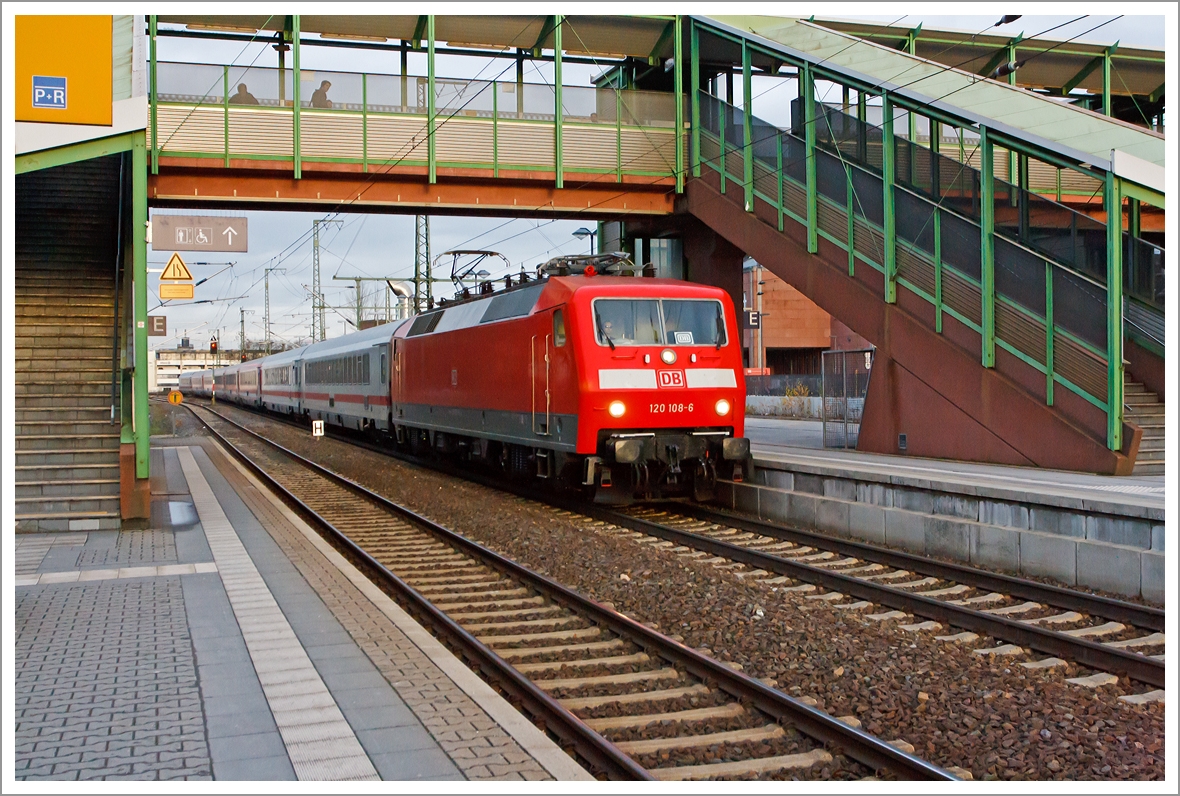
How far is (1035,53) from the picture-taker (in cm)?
2605

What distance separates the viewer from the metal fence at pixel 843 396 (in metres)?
20.5

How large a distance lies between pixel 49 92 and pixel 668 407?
807 cm

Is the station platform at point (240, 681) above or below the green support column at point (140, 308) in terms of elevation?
below

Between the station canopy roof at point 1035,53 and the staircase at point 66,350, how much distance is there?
55.5 ft

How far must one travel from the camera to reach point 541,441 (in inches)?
601

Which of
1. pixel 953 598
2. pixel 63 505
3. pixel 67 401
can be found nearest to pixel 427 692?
pixel 953 598

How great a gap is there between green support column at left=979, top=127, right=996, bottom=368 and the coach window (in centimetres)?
642

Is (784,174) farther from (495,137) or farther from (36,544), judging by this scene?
(36,544)

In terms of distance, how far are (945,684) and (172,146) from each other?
1944cm

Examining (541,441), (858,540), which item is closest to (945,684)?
(858,540)

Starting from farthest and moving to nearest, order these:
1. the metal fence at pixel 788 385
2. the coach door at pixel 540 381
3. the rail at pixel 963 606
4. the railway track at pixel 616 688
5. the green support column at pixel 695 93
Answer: the metal fence at pixel 788 385 → the green support column at pixel 695 93 → the coach door at pixel 540 381 → the rail at pixel 963 606 → the railway track at pixel 616 688

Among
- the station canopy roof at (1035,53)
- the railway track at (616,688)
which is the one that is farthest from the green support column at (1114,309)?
the station canopy roof at (1035,53)

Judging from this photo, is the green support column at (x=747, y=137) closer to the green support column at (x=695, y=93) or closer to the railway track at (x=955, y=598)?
the green support column at (x=695, y=93)

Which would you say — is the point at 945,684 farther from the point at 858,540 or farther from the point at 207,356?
the point at 207,356
